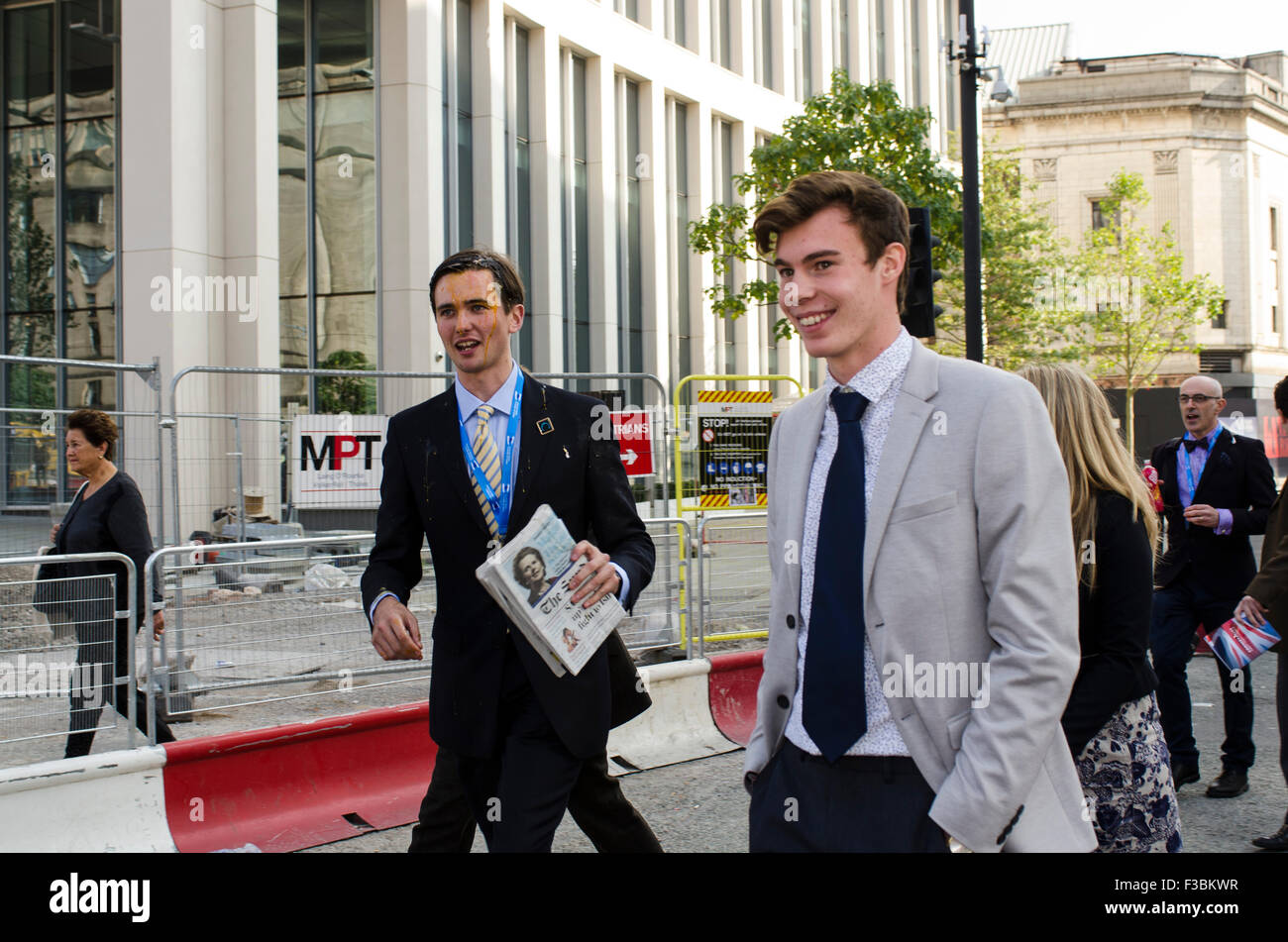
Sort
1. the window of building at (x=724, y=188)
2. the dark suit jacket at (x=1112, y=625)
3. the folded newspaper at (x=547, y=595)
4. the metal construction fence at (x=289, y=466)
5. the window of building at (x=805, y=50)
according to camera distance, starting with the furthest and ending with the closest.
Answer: the window of building at (x=805, y=50)
the window of building at (x=724, y=188)
the metal construction fence at (x=289, y=466)
the dark suit jacket at (x=1112, y=625)
the folded newspaper at (x=547, y=595)

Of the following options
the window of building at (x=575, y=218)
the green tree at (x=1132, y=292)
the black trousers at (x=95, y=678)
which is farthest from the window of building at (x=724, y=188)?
the black trousers at (x=95, y=678)

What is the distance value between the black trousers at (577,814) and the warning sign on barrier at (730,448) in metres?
7.39

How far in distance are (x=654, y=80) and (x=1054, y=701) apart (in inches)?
1072

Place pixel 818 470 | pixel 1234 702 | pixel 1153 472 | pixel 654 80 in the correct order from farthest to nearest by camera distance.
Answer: pixel 654 80, pixel 1153 472, pixel 1234 702, pixel 818 470

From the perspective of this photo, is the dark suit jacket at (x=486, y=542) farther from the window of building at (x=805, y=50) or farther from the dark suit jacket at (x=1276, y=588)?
the window of building at (x=805, y=50)

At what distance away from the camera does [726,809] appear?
6.10 meters

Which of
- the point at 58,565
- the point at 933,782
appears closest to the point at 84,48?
the point at 58,565

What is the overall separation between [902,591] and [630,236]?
25.7m

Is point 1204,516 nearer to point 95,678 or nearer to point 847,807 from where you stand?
point 847,807

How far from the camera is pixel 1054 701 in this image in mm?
2154

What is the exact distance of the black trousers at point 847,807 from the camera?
224 cm

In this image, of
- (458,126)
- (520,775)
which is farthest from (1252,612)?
(458,126)

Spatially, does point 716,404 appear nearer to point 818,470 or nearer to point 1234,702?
point 1234,702

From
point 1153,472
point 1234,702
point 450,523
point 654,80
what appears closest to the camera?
point 450,523
